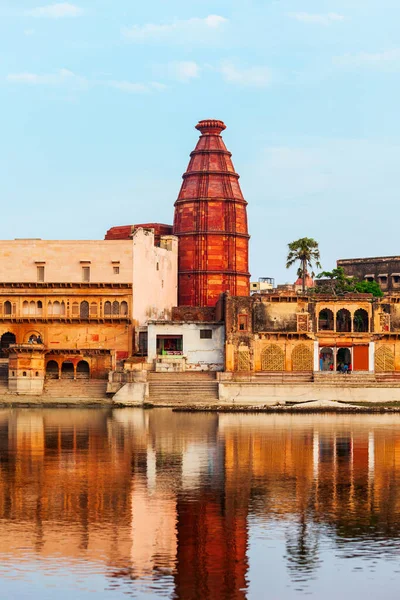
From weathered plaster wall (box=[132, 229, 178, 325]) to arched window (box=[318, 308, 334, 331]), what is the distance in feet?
34.5

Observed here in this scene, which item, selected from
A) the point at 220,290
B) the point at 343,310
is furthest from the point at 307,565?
the point at 220,290

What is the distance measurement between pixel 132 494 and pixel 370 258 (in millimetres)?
67746

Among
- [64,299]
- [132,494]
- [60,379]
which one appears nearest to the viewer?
[132,494]

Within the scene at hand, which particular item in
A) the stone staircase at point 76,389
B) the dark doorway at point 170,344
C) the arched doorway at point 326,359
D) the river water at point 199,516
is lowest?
the river water at point 199,516

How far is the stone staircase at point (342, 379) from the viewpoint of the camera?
6016 cm

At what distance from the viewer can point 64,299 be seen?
68.6 m

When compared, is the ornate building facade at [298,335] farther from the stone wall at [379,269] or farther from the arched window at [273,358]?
the stone wall at [379,269]

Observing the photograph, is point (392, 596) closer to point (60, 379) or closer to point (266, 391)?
point (266, 391)

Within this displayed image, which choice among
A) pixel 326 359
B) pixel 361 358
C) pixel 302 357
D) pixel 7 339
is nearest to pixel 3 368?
pixel 7 339

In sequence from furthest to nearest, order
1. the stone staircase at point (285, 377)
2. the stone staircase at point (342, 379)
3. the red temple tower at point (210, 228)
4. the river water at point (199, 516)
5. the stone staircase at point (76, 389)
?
the red temple tower at point (210, 228) < the stone staircase at point (76, 389) < the stone staircase at point (285, 377) < the stone staircase at point (342, 379) < the river water at point (199, 516)

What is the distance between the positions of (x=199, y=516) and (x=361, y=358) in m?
42.6

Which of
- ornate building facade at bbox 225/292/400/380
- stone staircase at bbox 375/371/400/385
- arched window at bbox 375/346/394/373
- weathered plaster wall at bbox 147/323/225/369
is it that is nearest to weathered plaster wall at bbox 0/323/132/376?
weathered plaster wall at bbox 147/323/225/369

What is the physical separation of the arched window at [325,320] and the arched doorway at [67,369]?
14.9 metres

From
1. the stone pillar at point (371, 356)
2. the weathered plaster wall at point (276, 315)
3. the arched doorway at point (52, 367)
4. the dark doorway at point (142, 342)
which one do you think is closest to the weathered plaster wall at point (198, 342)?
the weathered plaster wall at point (276, 315)
